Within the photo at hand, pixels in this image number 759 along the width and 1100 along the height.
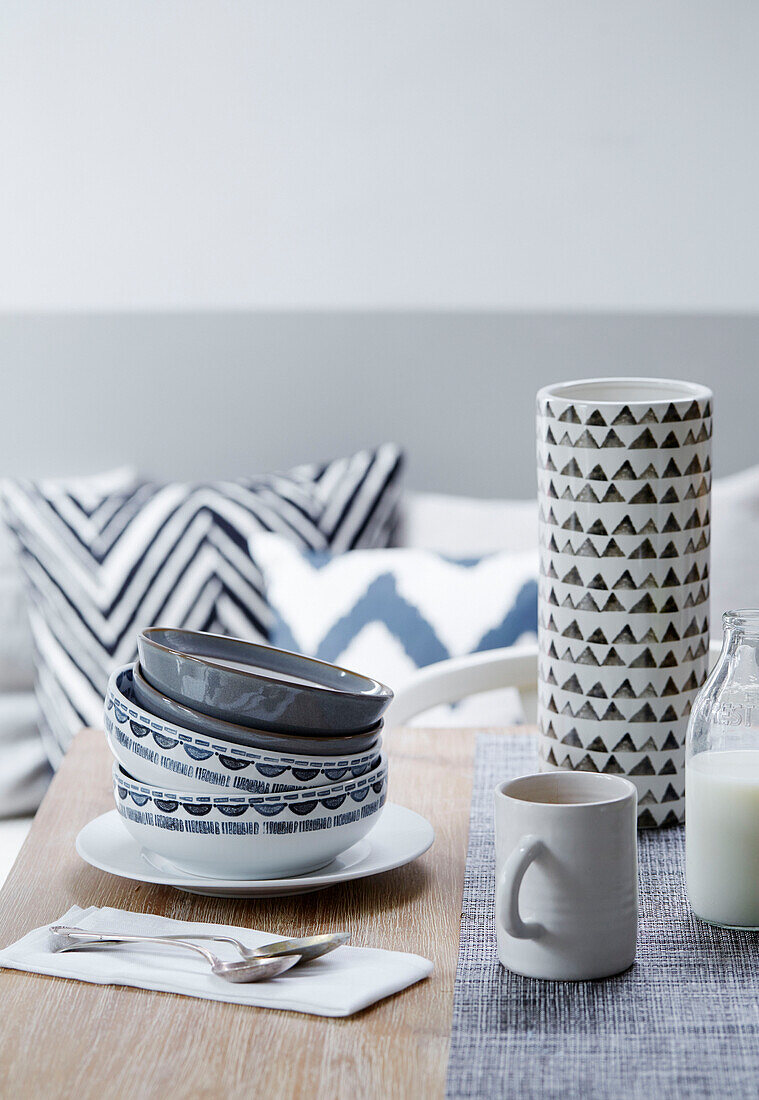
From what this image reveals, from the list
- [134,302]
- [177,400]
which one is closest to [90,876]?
[177,400]

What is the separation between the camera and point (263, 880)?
2.26 feet

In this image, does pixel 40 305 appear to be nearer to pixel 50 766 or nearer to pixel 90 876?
pixel 50 766

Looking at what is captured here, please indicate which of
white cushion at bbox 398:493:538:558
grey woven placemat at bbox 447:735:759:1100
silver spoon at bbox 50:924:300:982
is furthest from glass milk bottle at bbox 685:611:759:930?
white cushion at bbox 398:493:538:558

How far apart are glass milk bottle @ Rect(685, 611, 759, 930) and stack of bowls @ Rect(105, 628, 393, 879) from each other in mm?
186

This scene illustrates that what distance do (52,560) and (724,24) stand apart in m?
1.37

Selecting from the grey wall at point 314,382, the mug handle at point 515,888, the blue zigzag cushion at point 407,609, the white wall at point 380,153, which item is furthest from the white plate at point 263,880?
the white wall at point 380,153

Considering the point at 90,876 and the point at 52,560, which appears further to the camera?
the point at 52,560

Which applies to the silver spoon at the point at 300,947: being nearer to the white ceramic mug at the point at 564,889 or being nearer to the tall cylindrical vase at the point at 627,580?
the white ceramic mug at the point at 564,889

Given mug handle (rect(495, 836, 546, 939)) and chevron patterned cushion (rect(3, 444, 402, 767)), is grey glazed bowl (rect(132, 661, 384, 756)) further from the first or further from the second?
chevron patterned cushion (rect(3, 444, 402, 767))

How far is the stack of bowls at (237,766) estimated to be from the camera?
0.67m

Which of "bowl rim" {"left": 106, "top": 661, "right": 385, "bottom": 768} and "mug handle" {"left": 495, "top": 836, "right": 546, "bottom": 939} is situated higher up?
"bowl rim" {"left": 106, "top": 661, "right": 385, "bottom": 768}

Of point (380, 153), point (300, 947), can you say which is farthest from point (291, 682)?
point (380, 153)

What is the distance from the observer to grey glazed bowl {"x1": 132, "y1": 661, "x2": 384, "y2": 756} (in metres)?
0.67

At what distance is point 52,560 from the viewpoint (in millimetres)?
1691
